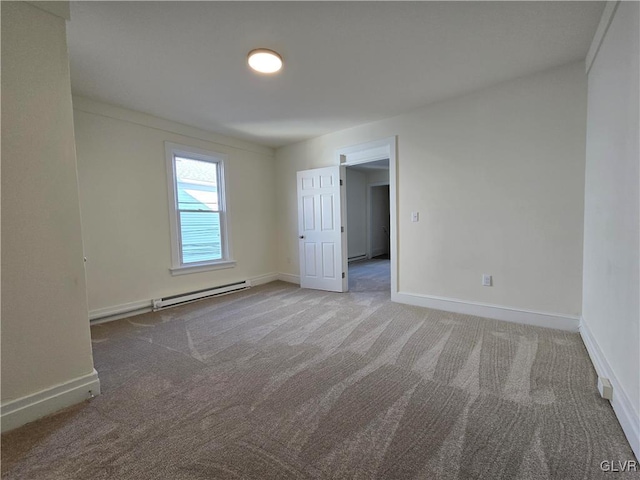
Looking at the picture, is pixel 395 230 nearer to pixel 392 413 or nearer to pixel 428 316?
pixel 428 316

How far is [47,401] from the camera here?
1635 mm

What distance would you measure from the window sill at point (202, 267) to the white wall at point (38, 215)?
2.17 metres

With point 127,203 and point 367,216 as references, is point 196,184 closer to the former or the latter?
point 127,203

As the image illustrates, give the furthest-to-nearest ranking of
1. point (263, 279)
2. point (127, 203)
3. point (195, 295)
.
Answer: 1. point (263, 279)
2. point (195, 295)
3. point (127, 203)

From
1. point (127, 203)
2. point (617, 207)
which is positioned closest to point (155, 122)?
point (127, 203)

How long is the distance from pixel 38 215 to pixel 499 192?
150 inches

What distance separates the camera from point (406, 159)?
11.8 feet

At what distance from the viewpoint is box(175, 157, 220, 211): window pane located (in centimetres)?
399

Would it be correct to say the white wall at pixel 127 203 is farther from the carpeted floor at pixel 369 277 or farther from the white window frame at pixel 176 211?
the carpeted floor at pixel 369 277

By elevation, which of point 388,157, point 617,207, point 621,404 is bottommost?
point 621,404

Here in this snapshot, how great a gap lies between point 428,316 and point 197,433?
2560 millimetres

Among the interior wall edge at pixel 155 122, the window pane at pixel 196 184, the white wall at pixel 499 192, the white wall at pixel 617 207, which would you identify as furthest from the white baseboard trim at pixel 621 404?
the interior wall edge at pixel 155 122

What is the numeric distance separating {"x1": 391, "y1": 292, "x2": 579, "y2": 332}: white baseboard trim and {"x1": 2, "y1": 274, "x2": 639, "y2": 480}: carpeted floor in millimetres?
127

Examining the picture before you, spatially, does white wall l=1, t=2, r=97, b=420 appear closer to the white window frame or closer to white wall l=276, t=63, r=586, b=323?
the white window frame
